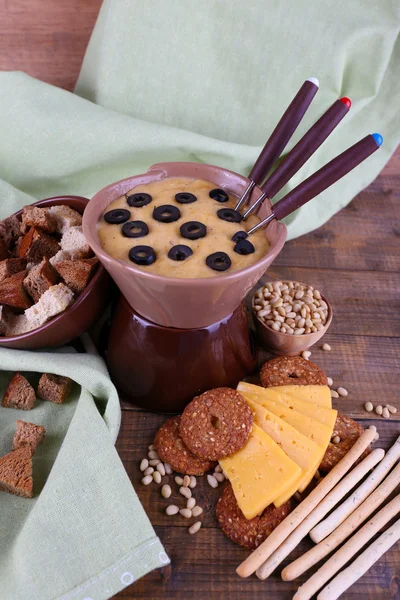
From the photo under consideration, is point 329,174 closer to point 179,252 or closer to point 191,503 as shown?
point 179,252

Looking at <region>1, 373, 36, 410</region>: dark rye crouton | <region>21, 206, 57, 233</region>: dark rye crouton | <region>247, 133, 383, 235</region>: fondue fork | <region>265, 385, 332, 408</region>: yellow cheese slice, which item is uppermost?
<region>247, 133, 383, 235</region>: fondue fork

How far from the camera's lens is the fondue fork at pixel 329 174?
117cm

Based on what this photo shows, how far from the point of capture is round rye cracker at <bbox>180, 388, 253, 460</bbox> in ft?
4.09

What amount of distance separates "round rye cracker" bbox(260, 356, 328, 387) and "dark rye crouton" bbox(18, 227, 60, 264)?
59cm

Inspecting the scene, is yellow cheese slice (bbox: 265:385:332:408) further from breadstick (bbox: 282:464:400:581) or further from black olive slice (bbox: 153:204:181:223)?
black olive slice (bbox: 153:204:181:223)

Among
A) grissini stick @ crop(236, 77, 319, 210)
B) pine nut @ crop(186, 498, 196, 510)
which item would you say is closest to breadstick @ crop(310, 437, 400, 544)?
pine nut @ crop(186, 498, 196, 510)

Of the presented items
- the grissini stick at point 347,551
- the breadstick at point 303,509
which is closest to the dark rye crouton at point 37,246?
the breadstick at point 303,509

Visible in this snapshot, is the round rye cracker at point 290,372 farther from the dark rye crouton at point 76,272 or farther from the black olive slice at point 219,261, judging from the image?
the dark rye crouton at point 76,272

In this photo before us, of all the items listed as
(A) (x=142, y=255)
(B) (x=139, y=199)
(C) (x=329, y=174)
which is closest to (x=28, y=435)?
(A) (x=142, y=255)

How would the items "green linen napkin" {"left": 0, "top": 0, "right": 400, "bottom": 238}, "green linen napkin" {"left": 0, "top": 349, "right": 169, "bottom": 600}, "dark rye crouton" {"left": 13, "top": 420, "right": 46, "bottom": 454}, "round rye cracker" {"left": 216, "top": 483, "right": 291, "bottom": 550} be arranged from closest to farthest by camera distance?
"green linen napkin" {"left": 0, "top": 349, "right": 169, "bottom": 600}, "round rye cracker" {"left": 216, "top": 483, "right": 291, "bottom": 550}, "dark rye crouton" {"left": 13, "top": 420, "right": 46, "bottom": 454}, "green linen napkin" {"left": 0, "top": 0, "right": 400, "bottom": 238}

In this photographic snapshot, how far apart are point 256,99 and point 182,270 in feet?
2.93

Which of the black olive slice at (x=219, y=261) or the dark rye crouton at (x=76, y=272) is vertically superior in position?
the black olive slice at (x=219, y=261)

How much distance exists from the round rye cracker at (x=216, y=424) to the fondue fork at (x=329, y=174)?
0.36 metres

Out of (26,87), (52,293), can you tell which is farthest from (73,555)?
(26,87)
